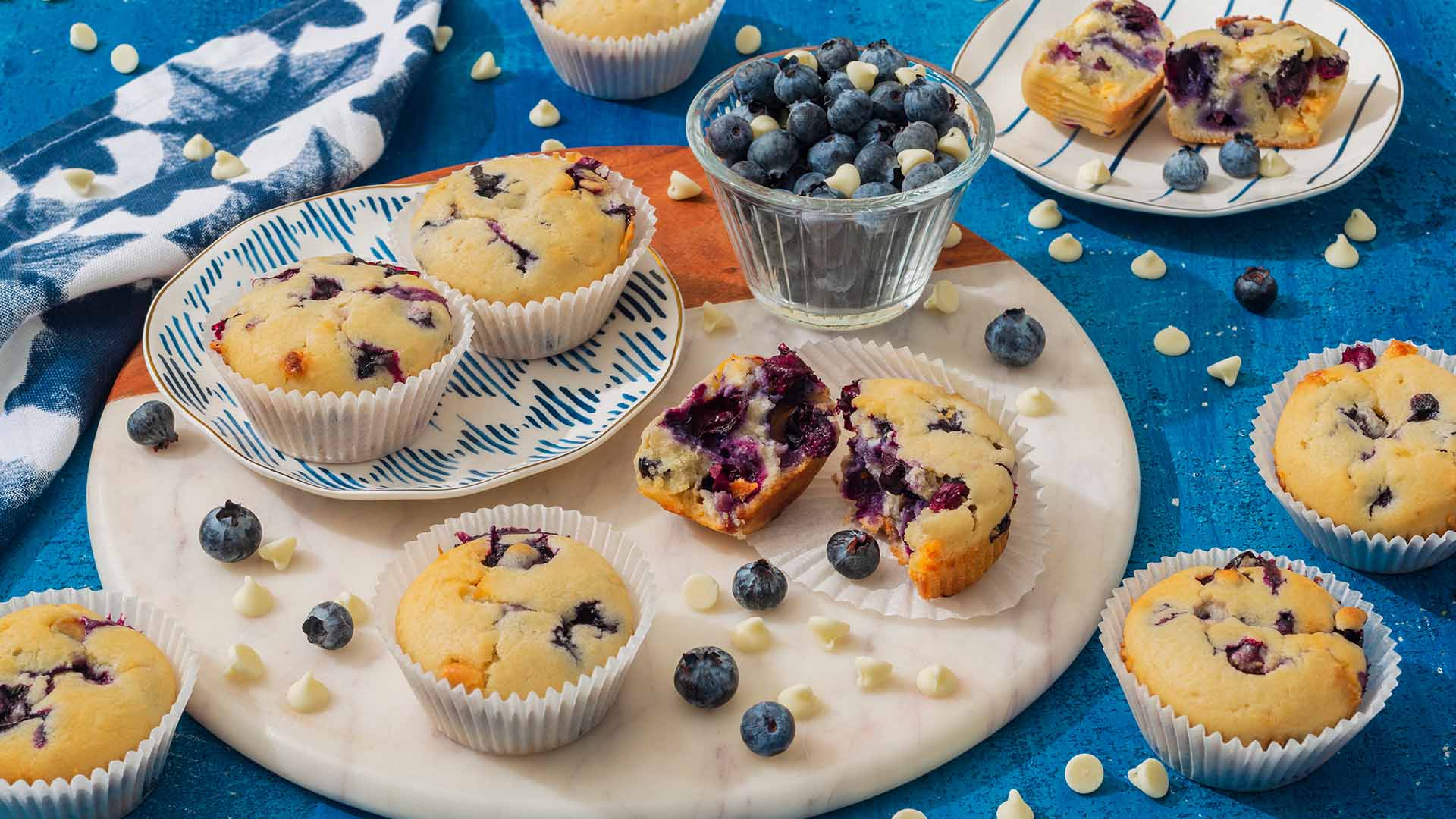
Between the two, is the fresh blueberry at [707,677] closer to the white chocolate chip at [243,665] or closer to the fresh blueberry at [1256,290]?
the white chocolate chip at [243,665]

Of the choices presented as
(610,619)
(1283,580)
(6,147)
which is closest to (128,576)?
(610,619)

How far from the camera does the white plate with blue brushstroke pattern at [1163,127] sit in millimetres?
4207

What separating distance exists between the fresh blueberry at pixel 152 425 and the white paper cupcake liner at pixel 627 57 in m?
1.70

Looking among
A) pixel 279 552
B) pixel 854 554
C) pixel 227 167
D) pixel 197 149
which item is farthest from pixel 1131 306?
pixel 197 149

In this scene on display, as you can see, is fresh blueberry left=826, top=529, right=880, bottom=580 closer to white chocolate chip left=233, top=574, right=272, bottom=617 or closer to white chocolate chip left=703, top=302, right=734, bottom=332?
white chocolate chip left=703, top=302, right=734, bottom=332

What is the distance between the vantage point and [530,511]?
3.21m

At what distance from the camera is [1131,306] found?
13.3 ft

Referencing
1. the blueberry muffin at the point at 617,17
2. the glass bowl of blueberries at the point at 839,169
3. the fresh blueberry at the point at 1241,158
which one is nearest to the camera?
the glass bowl of blueberries at the point at 839,169

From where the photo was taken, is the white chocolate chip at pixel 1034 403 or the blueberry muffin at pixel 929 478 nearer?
the blueberry muffin at pixel 929 478

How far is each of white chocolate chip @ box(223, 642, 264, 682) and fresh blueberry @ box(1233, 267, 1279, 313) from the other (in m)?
2.59

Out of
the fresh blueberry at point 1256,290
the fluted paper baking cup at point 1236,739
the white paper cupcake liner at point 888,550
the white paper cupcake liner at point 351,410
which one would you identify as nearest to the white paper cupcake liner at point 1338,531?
the fluted paper baking cup at point 1236,739

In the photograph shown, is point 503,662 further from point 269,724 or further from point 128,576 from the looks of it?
point 128,576

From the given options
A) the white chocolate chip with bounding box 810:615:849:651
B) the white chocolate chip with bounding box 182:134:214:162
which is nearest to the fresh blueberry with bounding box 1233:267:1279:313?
the white chocolate chip with bounding box 810:615:849:651

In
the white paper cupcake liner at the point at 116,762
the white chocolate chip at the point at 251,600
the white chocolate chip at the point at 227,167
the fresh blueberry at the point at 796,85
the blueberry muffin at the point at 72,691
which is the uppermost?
the fresh blueberry at the point at 796,85
